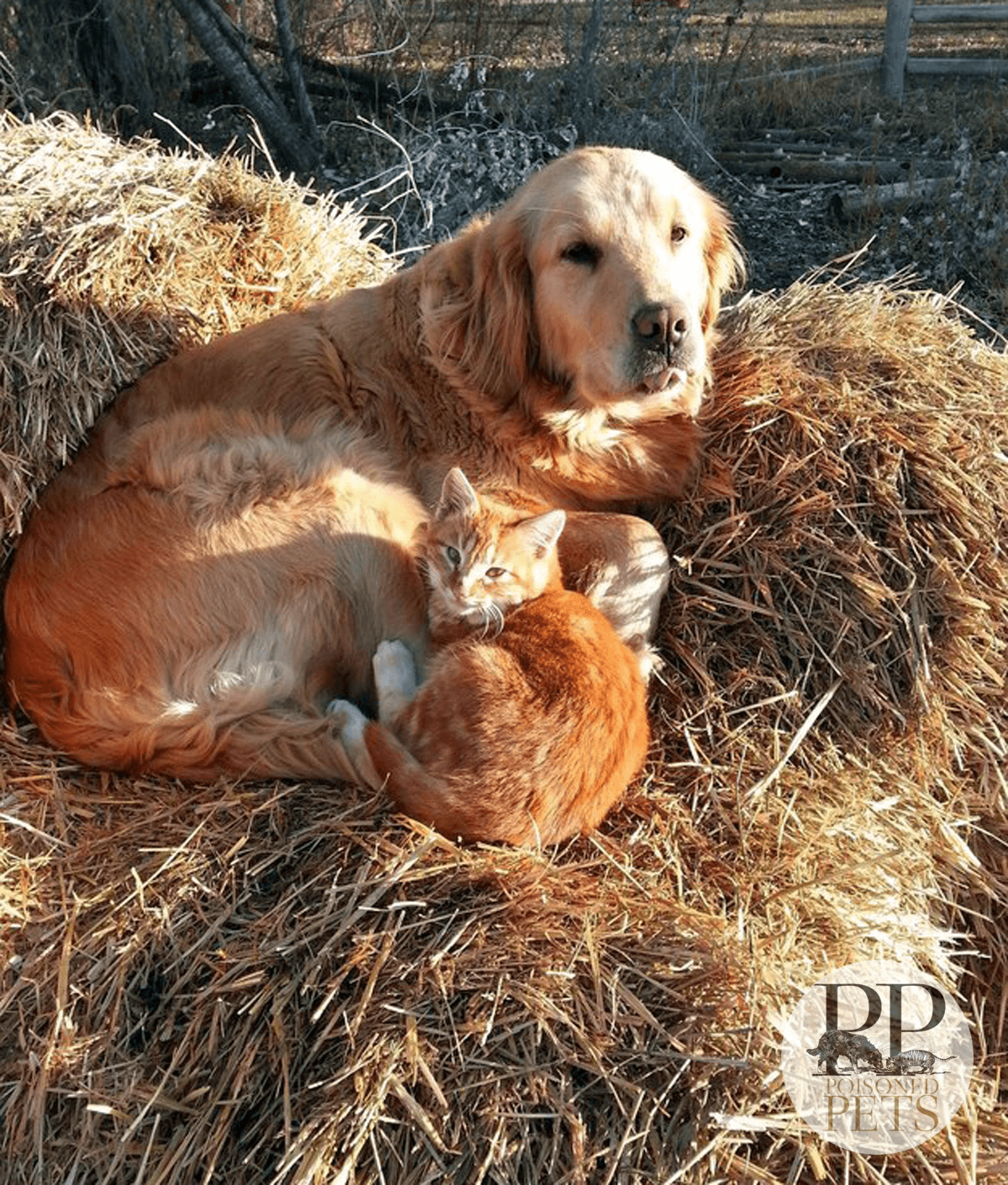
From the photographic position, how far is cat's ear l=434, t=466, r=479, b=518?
309 centimetres

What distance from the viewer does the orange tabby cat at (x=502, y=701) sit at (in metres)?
2.70

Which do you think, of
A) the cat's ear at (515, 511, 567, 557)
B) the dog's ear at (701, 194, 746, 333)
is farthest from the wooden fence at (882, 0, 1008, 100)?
the cat's ear at (515, 511, 567, 557)

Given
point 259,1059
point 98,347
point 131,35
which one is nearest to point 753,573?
point 259,1059

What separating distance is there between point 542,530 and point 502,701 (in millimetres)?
589

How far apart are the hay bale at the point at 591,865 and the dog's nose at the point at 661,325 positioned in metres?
0.67

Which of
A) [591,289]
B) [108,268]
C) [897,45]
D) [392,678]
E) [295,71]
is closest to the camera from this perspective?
[392,678]

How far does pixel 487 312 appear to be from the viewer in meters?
3.55

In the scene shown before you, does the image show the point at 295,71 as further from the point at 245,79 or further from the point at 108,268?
the point at 108,268

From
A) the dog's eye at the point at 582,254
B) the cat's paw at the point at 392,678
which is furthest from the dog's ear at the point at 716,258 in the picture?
the cat's paw at the point at 392,678

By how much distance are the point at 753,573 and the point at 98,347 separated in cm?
234

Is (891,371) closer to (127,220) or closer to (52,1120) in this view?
(127,220)

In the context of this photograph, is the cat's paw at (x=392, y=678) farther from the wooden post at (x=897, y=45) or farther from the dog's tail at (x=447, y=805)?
the wooden post at (x=897, y=45)

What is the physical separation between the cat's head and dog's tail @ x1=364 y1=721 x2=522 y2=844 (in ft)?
1.60

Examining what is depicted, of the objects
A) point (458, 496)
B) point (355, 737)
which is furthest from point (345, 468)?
point (355, 737)
